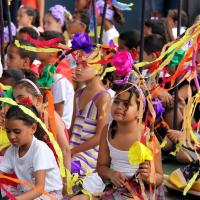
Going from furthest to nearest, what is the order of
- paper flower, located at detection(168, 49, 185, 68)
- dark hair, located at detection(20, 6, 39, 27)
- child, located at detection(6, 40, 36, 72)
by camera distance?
1. dark hair, located at detection(20, 6, 39, 27)
2. child, located at detection(6, 40, 36, 72)
3. paper flower, located at detection(168, 49, 185, 68)

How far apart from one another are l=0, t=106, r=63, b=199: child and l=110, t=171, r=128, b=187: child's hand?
0.30 metres

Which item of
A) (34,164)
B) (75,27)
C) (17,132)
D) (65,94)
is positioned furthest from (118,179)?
(75,27)

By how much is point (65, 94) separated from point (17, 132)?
1520 mm

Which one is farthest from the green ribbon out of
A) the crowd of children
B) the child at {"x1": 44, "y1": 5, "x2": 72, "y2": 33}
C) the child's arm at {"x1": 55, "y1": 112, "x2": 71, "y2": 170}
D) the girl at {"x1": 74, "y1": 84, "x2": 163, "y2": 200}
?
the child at {"x1": 44, "y1": 5, "x2": 72, "y2": 33}

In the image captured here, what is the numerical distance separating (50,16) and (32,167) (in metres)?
4.74

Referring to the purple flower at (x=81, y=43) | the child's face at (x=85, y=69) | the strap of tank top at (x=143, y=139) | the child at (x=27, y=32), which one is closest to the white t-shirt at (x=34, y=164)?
the strap of tank top at (x=143, y=139)

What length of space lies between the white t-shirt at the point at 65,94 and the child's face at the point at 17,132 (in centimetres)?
139

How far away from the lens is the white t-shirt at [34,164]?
3.72m

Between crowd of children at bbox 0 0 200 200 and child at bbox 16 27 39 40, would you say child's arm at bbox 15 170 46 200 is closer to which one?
crowd of children at bbox 0 0 200 200

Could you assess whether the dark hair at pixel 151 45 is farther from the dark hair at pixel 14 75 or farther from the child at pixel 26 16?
the child at pixel 26 16

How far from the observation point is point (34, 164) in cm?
371

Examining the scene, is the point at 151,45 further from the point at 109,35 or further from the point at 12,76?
the point at 109,35

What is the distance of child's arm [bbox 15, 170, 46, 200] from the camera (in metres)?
3.62

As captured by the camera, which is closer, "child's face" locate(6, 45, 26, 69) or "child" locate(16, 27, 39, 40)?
"child's face" locate(6, 45, 26, 69)
